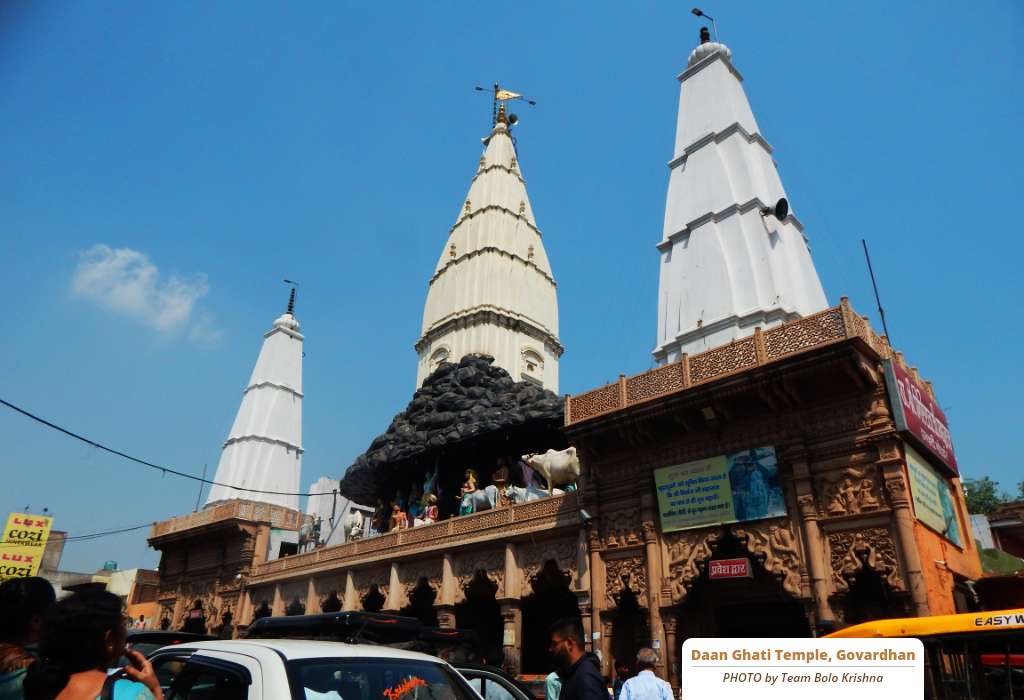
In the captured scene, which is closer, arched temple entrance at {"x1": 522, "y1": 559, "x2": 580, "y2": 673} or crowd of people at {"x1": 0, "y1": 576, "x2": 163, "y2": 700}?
crowd of people at {"x1": 0, "y1": 576, "x2": 163, "y2": 700}

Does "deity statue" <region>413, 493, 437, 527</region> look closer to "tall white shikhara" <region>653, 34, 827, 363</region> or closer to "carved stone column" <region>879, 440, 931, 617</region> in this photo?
"tall white shikhara" <region>653, 34, 827, 363</region>

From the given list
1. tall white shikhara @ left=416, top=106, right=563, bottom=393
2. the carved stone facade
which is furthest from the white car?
tall white shikhara @ left=416, top=106, right=563, bottom=393

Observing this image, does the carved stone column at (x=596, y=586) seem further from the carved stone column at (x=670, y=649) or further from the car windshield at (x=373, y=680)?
the car windshield at (x=373, y=680)

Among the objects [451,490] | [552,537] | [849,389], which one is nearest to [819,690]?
[849,389]

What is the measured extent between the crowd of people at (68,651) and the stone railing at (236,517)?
91.5 ft

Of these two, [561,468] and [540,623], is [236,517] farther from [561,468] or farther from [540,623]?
[561,468]

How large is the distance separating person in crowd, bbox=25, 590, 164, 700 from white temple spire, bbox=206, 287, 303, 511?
128 feet

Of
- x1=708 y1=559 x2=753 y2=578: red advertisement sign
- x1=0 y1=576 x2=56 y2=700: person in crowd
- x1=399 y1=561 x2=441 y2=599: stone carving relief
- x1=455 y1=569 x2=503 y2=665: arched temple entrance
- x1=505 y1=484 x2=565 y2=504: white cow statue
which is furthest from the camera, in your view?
x1=455 y1=569 x2=503 y2=665: arched temple entrance

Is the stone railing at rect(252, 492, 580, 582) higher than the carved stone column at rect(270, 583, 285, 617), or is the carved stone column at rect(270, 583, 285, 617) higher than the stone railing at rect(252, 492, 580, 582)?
the stone railing at rect(252, 492, 580, 582)

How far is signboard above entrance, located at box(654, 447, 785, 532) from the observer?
→ 42.5 feet

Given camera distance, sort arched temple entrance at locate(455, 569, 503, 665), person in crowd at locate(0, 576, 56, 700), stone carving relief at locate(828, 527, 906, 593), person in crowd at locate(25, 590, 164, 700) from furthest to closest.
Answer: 1. arched temple entrance at locate(455, 569, 503, 665)
2. stone carving relief at locate(828, 527, 906, 593)
3. person in crowd at locate(0, 576, 56, 700)
4. person in crowd at locate(25, 590, 164, 700)

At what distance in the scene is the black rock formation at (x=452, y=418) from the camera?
2659 cm

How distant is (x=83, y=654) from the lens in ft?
8.46

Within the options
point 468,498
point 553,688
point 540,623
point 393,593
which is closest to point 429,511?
point 468,498
